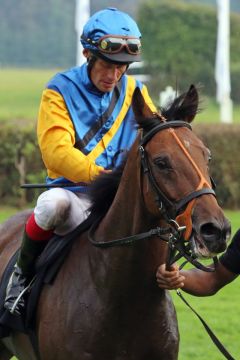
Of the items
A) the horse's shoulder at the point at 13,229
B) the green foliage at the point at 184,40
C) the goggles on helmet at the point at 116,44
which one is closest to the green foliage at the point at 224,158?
the horse's shoulder at the point at 13,229

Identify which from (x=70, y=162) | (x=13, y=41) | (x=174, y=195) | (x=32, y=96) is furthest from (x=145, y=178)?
(x=13, y=41)

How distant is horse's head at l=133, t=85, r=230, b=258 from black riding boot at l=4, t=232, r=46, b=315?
86cm

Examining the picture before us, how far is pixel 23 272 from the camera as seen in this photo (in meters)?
5.12

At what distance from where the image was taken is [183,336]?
316 inches

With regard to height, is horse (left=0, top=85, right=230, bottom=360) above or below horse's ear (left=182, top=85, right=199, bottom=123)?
below

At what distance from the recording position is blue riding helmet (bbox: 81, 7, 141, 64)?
4895 millimetres

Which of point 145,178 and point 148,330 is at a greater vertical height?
point 145,178

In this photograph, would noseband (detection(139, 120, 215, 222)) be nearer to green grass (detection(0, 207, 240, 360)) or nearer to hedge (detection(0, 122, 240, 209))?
green grass (detection(0, 207, 240, 360))

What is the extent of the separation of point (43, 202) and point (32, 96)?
144 ft

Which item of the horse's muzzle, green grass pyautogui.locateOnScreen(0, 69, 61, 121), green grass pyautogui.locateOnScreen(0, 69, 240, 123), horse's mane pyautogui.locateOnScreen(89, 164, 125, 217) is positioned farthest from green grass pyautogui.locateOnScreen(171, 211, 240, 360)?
green grass pyautogui.locateOnScreen(0, 69, 61, 121)

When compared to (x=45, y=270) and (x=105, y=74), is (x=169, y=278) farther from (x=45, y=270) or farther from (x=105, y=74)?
(x=105, y=74)

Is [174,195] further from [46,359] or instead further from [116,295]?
[46,359]

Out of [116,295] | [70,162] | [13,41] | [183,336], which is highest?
[70,162]

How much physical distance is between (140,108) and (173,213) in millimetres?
545
